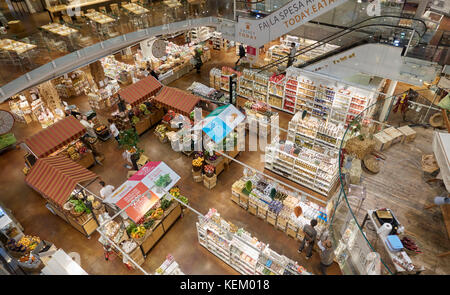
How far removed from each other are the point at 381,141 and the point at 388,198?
132cm

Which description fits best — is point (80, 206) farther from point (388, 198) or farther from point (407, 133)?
point (407, 133)

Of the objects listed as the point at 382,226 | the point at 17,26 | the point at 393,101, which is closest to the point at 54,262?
the point at 382,226

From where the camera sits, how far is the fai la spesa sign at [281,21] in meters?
11.7

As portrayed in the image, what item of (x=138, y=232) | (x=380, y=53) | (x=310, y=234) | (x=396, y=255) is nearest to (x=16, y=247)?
(x=138, y=232)

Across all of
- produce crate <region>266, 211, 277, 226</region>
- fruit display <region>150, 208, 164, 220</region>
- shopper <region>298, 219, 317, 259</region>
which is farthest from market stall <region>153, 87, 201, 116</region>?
shopper <region>298, 219, 317, 259</region>

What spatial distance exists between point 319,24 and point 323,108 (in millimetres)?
4659

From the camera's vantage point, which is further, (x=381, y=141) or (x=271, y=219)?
(x=271, y=219)

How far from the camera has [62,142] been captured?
37.1 ft

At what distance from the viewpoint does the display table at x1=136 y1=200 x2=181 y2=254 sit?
352 inches

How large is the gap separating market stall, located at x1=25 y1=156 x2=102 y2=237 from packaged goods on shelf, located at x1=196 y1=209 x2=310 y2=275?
13.2ft

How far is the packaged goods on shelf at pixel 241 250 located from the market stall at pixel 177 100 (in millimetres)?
5672

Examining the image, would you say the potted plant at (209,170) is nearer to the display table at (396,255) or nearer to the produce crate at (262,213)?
the produce crate at (262,213)

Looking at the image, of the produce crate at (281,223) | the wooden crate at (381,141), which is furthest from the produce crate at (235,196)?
the wooden crate at (381,141)
